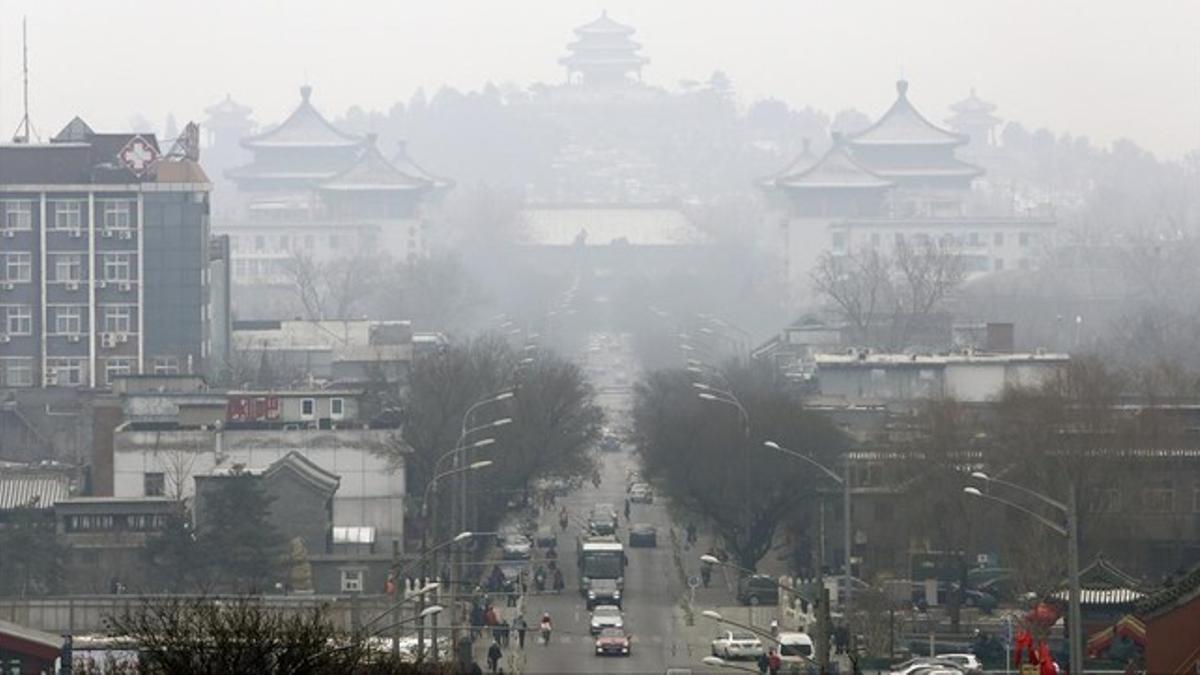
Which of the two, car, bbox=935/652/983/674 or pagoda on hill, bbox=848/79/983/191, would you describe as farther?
pagoda on hill, bbox=848/79/983/191

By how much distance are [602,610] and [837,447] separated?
8.69m

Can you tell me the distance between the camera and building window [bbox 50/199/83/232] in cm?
6862

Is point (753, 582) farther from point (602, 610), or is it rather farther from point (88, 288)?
point (88, 288)

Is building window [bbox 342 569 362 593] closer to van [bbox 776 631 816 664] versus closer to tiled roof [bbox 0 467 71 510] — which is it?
tiled roof [bbox 0 467 71 510]

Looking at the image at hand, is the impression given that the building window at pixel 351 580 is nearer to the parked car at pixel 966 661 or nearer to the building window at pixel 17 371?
the parked car at pixel 966 661

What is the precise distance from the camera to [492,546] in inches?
1857

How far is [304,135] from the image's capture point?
159 m

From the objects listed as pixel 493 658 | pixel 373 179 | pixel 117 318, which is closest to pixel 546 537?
pixel 493 658

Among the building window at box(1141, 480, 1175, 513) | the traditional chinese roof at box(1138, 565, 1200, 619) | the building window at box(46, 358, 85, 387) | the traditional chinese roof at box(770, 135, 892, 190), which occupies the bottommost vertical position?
the traditional chinese roof at box(1138, 565, 1200, 619)

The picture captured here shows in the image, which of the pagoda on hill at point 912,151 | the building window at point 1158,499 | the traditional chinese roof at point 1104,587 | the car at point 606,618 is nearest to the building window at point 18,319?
the building window at point 1158,499

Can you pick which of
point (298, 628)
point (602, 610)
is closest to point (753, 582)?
point (602, 610)

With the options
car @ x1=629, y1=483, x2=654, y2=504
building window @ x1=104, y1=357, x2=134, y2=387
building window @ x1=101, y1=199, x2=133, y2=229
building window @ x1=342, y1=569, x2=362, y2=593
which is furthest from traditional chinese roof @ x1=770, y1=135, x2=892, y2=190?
building window @ x1=342, y1=569, x2=362, y2=593

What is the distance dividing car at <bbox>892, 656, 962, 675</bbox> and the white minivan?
35.0 inches

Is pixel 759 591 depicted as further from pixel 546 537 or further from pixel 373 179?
pixel 373 179
